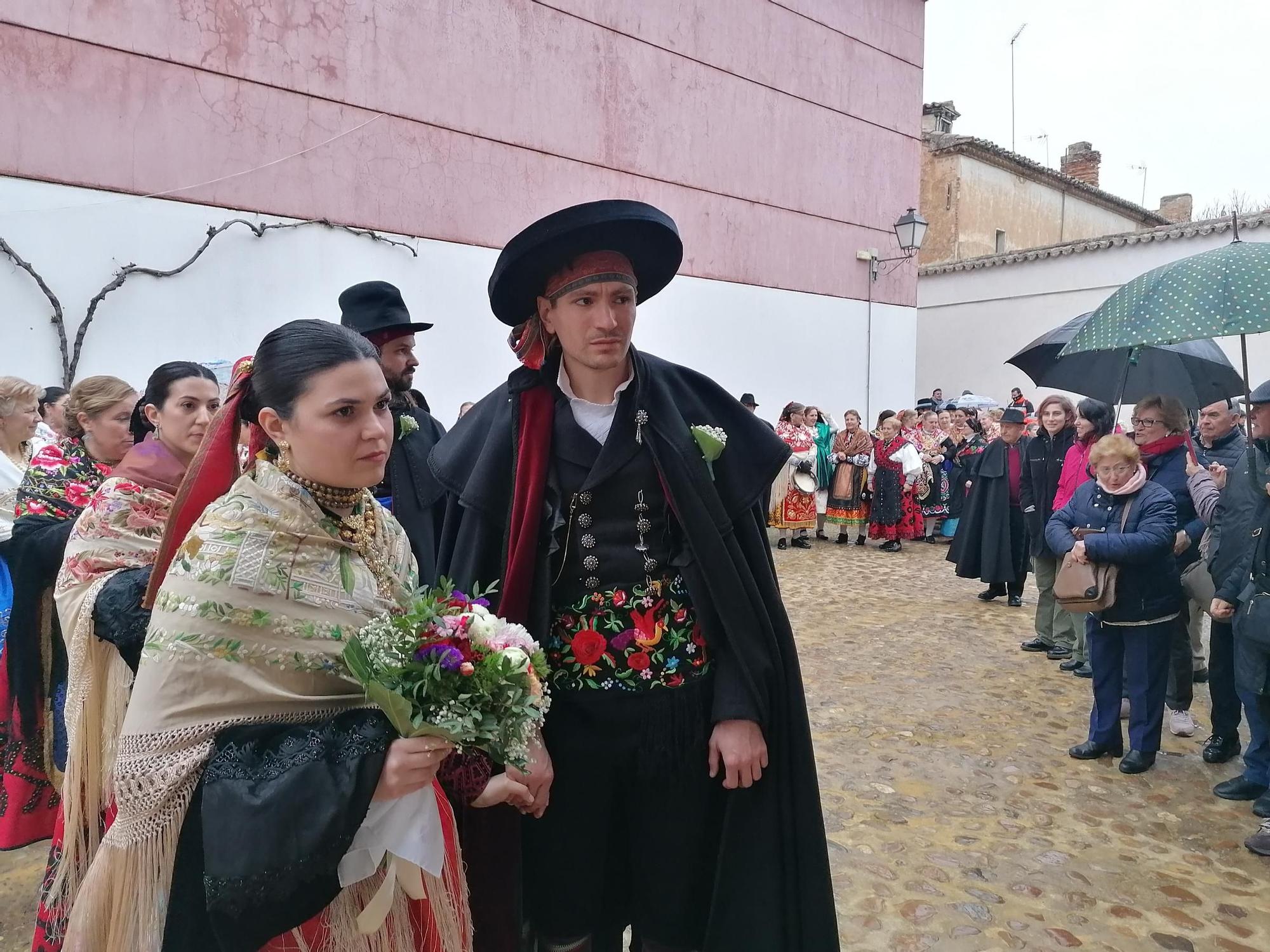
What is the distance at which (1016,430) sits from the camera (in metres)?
8.16

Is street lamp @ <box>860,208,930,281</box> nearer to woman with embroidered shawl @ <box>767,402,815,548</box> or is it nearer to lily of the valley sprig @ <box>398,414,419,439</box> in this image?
woman with embroidered shawl @ <box>767,402,815,548</box>

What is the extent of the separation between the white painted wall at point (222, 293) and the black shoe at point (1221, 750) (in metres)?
8.32

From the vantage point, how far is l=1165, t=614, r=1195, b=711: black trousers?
5.07m

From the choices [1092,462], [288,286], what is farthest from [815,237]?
[1092,462]

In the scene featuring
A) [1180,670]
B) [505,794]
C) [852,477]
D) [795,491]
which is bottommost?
[1180,670]

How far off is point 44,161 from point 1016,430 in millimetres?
9052

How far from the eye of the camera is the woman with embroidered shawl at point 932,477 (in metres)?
12.2

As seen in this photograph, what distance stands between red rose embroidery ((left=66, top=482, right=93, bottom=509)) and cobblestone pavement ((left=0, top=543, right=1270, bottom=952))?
1.55 m

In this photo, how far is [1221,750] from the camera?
4.74m

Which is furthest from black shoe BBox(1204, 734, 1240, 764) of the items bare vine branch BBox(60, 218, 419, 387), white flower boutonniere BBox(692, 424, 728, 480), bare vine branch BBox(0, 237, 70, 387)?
Result: bare vine branch BBox(0, 237, 70, 387)

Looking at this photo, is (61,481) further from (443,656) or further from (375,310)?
(443,656)

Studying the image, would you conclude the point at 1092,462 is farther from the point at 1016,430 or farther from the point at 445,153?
the point at 445,153

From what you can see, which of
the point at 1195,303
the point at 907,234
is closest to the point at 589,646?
the point at 1195,303

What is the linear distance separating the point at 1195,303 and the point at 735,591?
288 cm
